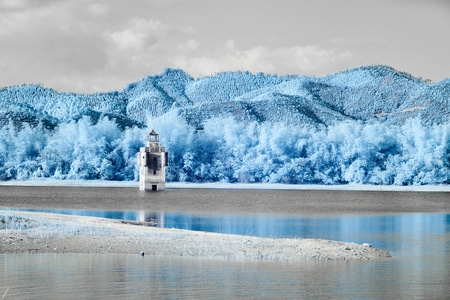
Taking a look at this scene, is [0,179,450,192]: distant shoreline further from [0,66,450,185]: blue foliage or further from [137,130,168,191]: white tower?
[137,130,168,191]: white tower

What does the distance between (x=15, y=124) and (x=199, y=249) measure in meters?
120

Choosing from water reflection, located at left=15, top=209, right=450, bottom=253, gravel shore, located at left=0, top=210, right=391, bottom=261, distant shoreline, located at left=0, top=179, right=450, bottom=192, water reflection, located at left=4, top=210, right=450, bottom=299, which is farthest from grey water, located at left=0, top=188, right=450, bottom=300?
distant shoreline, located at left=0, top=179, right=450, bottom=192

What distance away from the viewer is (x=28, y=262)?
27.0m

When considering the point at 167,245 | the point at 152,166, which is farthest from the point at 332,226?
the point at 152,166

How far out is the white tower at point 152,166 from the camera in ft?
358

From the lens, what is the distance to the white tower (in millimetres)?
109062

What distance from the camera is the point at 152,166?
110312 mm

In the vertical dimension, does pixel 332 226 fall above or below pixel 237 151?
below

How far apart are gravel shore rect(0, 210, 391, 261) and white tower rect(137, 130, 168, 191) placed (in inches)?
2873

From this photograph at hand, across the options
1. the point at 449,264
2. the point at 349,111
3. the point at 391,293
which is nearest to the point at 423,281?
the point at 391,293

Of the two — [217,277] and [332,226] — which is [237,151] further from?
[217,277]

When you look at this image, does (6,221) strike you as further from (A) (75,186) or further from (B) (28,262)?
(A) (75,186)

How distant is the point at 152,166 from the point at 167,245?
79454 millimetres

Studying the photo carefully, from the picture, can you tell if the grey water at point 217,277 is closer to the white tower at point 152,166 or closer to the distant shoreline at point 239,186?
the white tower at point 152,166
